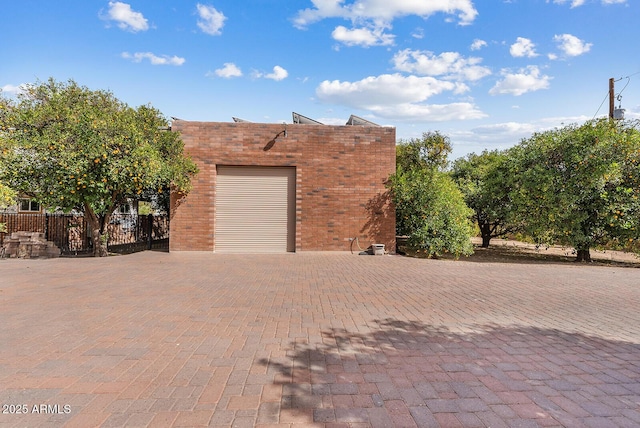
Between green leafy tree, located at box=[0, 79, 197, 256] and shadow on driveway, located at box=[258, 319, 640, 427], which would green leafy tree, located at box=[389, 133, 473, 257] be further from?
green leafy tree, located at box=[0, 79, 197, 256]

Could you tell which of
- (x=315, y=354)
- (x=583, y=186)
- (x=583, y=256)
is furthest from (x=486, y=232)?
(x=315, y=354)

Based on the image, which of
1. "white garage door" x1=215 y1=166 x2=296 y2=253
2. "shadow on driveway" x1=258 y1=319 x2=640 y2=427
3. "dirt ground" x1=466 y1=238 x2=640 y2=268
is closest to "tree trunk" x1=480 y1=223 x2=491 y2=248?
"dirt ground" x1=466 y1=238 x2=640 y2=268

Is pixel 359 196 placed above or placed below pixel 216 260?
above

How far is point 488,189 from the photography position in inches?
629

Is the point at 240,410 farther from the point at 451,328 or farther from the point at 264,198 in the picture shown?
the point at 264,198

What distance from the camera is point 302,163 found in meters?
13.9

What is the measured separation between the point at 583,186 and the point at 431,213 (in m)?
5.45

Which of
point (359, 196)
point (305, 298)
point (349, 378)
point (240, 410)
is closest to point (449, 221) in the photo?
point (359, 196)

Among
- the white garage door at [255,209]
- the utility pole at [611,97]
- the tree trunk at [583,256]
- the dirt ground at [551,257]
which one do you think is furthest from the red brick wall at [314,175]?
the utility pole at [611,97]

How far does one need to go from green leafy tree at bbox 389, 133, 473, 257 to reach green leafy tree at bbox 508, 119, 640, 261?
271 cm

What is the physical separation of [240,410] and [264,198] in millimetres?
11767

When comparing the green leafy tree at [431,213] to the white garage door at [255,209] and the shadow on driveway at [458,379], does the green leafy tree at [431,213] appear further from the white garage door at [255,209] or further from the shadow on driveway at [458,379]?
the shadow on driveway at [458,379]

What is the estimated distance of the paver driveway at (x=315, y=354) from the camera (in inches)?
105

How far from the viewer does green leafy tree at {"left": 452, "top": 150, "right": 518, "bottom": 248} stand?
15.3m
